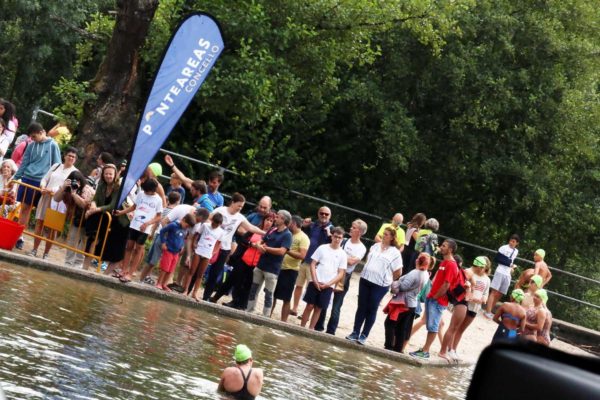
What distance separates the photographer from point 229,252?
20.1m

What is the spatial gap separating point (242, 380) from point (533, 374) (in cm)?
1058

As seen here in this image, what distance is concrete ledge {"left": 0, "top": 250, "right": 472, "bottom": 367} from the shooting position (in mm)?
17953

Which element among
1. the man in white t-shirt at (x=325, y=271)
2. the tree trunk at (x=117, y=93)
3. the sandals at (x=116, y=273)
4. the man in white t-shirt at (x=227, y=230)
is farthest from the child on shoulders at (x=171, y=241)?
the tree trunk at (x=117, y=93)

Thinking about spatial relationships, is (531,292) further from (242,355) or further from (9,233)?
(242,355)

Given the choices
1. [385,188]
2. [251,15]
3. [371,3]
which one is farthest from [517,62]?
[251,15]

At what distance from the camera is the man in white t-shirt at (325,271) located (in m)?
19.7

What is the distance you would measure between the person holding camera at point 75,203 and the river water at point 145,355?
52.4 inches

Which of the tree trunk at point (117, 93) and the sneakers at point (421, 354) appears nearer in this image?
the sneakers at point (421, 354)

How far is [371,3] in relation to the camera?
27.4 m

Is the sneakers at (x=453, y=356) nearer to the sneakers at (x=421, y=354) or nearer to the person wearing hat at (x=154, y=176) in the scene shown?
the sneakers at (x=421, y=354)

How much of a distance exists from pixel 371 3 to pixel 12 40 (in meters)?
12.8

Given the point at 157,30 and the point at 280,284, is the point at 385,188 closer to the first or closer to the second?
the point at 157,30

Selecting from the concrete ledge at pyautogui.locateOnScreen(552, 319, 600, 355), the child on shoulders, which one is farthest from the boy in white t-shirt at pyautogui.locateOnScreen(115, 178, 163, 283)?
the concrete ledge at pyautogui.locateOnScreen(552, 319, 600, 355)

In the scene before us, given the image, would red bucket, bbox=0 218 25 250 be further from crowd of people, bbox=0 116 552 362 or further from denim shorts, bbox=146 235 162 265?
denim shorts, bbox=146 235 162 265
